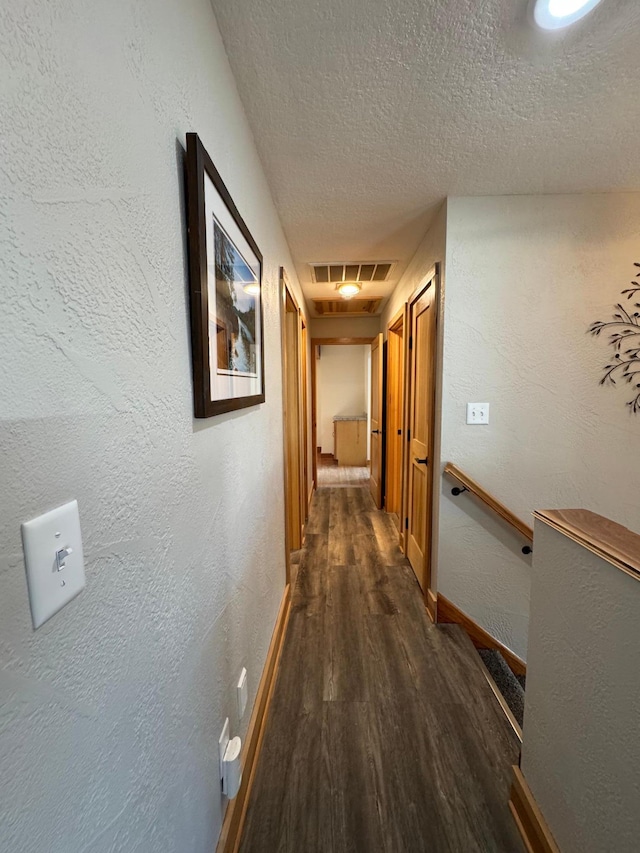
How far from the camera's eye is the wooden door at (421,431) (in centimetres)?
213

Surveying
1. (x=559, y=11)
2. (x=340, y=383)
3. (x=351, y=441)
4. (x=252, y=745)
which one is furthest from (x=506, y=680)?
(x=340, y=383)

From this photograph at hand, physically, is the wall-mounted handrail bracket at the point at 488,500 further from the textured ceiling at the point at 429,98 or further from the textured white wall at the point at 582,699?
the textured ceiling at the point at 429,98

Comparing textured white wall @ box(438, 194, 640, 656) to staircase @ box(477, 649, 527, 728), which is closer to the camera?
staircase @ box(477, 649, 527, 728)

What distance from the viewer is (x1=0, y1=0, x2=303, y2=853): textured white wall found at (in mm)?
351

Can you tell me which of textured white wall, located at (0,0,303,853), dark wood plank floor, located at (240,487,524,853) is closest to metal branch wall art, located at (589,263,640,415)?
dark wood plank floor, located at (240,487,524,853)

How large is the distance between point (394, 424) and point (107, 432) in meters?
3.29

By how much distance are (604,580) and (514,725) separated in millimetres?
1068

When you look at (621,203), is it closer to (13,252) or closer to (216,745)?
(13,252)

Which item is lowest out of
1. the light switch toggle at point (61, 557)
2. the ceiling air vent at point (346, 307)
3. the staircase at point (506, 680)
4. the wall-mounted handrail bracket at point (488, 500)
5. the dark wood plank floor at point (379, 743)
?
the staircase at point (506, 680)

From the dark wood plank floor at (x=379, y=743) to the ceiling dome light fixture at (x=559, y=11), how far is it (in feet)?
7.99

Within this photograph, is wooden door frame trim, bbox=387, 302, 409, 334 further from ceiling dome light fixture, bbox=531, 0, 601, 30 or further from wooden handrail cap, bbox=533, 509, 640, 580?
wooden handrail cap, bbox=533, 509, 640, 580

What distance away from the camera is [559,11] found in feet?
3.06

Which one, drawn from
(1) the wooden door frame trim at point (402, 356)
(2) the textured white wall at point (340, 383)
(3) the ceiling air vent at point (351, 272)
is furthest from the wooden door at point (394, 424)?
(2) the textured white wall at point (340, 383)

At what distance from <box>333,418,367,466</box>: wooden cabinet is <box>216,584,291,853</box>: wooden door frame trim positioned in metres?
4.31
